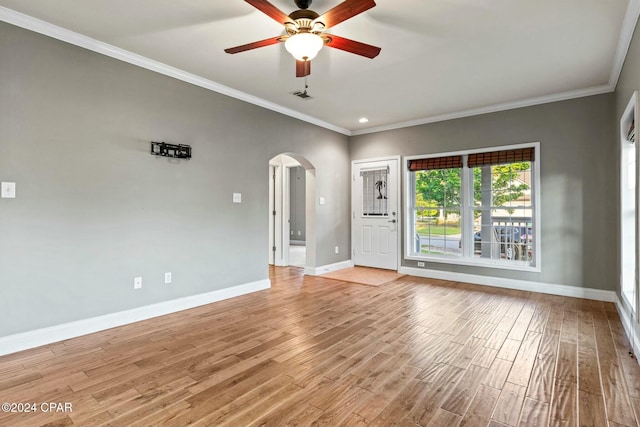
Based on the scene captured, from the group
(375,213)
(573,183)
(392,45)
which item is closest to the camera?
(392,45)

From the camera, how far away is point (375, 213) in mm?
6441

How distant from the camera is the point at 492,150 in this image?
16.8 feet

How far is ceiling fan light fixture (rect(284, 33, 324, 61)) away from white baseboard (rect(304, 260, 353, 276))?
3999 mm

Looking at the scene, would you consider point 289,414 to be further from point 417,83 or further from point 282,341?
point 417,83

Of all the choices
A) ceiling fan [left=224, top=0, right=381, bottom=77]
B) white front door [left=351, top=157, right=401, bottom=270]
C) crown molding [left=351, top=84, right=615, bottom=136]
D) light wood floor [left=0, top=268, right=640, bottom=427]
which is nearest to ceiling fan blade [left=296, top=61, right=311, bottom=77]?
ceiling fan [left=224, top=0, right=381, bottom=77]

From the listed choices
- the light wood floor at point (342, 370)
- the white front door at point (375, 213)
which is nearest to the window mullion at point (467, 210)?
the white front door at point (375, 213)

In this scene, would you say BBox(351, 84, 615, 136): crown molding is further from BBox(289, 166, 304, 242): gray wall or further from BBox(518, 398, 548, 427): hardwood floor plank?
A: BBox(289, 166, 304, 242): gray wall

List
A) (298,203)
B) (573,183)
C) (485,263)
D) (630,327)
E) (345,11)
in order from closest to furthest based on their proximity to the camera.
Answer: (345,11)
(630,327)
(573,183)
(485,263)
(298,203)

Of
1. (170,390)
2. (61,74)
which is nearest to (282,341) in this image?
(170,390)

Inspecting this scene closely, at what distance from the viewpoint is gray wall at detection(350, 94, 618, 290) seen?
4.25 m

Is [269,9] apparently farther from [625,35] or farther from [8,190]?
[625,35]

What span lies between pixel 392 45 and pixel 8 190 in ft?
11.8

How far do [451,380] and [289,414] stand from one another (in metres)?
1.15

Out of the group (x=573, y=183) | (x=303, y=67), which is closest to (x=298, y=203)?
(x=573, y=183)
